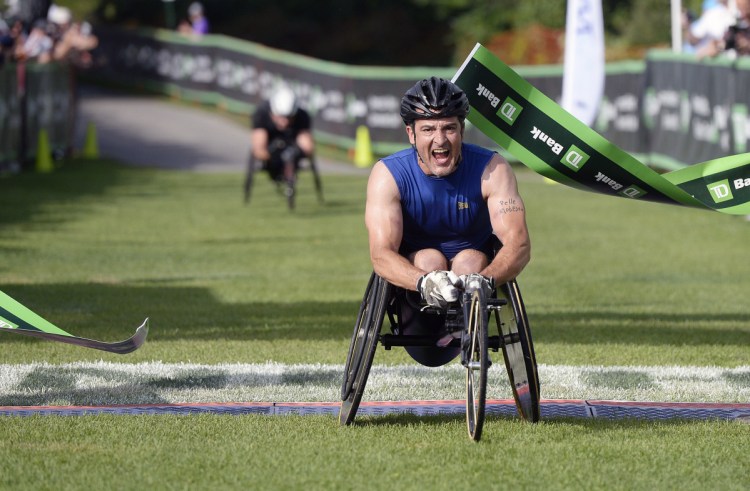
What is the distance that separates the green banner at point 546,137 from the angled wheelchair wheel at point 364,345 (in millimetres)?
1196

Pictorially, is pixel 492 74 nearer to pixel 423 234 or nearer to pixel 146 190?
pixel 423 234

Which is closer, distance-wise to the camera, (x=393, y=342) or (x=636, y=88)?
(x=393, y=342)

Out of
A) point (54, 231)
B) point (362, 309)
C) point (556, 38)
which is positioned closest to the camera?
point (362, 309)

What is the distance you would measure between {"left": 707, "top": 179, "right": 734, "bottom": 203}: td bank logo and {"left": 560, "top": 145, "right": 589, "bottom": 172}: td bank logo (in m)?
0.87

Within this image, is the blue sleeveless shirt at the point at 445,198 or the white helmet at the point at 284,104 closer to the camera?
the blue sleeveless shirt at the point at 445,198

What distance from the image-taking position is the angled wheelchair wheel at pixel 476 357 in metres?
6.41

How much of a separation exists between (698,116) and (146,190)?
360 inches

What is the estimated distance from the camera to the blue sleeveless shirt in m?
7.16

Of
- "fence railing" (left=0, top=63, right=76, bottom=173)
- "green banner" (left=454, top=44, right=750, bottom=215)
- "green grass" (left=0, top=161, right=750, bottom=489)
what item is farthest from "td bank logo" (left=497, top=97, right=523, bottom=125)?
"fence railing" (left=0, top=63, right=76, bottom=173)

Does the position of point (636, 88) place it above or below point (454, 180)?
below

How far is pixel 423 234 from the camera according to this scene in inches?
286

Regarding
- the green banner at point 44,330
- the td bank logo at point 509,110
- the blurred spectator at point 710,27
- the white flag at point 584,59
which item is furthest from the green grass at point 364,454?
the white flag at point 584,59

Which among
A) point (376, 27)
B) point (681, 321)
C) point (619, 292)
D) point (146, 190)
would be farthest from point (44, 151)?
point (376, 27)

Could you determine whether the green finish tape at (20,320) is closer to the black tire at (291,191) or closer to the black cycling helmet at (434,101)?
the black cycling helmet at (434,101)
